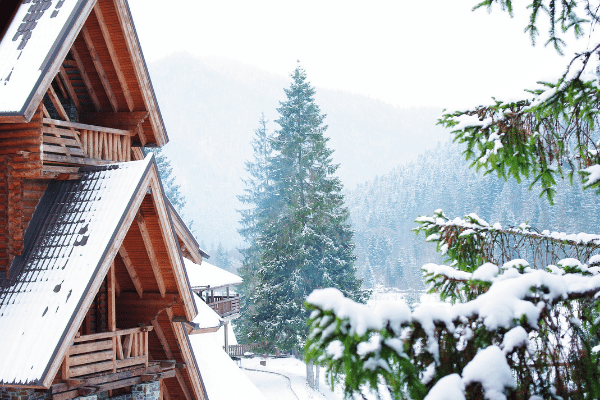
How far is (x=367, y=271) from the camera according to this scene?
2749 inches

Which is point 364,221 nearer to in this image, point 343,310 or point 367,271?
point 367,271

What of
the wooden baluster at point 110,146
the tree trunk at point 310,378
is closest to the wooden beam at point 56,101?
the wooden baluster at point 110,146

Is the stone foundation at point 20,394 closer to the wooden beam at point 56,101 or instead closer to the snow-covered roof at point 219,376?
the wooden beam at point 56,101

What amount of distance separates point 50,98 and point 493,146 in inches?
243

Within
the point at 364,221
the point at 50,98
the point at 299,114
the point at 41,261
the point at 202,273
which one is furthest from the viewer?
the point at 364,221

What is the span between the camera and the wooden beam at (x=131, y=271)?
310 inches

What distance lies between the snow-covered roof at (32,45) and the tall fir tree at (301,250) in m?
21.6

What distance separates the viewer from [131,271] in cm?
801

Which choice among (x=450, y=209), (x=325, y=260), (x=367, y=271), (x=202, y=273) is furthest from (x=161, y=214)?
(x=450, y=209)

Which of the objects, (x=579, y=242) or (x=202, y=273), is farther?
(x=202, y=273)

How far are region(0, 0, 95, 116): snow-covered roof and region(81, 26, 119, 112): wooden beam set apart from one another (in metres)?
0.66

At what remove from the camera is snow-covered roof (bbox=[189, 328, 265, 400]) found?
35.2 ft

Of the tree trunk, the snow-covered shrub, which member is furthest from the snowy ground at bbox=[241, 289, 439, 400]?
the snow-covered shrub

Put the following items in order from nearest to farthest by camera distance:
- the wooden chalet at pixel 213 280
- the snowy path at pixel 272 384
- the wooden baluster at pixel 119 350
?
the wooden baluster at pixel 119 350 < the wooden chalet at pixel 213 280 < the snowy path at pixel 272 384
